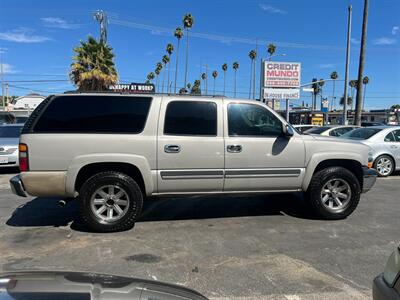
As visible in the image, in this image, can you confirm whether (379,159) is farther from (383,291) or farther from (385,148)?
(383,291)

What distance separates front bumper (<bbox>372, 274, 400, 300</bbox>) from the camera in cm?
273

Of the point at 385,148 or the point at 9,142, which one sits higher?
the point at 385,148

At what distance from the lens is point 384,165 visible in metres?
12.3

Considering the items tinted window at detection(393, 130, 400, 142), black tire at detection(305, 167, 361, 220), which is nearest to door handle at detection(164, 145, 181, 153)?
black tire at detection(305, 167, 361, 220)

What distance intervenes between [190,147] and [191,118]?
0.46m

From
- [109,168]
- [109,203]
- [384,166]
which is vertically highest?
[109,168]

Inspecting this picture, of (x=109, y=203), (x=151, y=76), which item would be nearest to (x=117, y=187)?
(x=109, y=203)

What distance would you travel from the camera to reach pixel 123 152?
617cm

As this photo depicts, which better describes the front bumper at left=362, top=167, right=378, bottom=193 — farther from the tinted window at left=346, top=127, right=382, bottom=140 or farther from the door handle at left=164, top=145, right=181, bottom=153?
the tinted window at left=346, top=127, right=382, bottom=140

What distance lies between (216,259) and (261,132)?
92.5 inches

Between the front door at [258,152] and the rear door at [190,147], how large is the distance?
17cm

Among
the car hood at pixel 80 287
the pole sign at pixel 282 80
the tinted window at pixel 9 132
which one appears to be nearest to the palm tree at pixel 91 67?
the pole sign at pixel 282 80

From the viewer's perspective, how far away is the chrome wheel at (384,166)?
1229 centimetres

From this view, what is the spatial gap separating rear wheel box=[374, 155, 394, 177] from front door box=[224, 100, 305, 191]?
6368 mm
